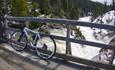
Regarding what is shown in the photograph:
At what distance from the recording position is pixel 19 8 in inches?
2434

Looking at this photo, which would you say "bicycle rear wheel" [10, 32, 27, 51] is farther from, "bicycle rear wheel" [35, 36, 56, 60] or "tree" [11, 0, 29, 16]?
"tree" [11, 0, 29, 16]

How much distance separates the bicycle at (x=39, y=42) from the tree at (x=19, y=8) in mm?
51839

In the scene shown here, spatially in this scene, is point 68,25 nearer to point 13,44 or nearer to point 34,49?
point 34,49

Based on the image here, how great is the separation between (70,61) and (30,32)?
1614 millimetres

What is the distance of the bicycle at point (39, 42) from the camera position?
7.63m

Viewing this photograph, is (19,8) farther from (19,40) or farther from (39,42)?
(39,42)

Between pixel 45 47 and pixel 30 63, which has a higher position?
pixel 45 47

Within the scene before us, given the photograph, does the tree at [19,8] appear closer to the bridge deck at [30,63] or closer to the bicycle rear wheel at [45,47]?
the bridge deck at [30,63]

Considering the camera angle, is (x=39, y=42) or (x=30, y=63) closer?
(x=30, y=63)

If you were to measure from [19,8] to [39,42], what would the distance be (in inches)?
2160

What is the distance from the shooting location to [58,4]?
323 feet

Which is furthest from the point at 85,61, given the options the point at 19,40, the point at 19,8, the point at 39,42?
the point at 19,8

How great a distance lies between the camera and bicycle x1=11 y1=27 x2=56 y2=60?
763cm

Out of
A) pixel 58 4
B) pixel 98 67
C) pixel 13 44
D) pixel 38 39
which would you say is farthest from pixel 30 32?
pixel 58 4
